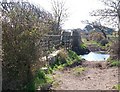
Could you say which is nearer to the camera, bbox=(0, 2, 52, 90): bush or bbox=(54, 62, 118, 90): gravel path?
bbox=(0, 2, 52, 90): bush

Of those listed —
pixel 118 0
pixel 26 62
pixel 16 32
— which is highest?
pixel 118 0

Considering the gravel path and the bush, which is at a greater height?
the bush

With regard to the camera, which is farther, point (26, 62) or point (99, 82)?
point (99, 82)

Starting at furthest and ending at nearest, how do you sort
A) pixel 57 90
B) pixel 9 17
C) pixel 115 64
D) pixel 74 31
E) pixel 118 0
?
pixel 74 31 → pixel 115 64 → pixel 118 0 → pixel 57 90 → pixel 9 17

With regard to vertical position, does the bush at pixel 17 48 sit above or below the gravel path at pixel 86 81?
above

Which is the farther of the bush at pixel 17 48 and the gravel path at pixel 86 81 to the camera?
the gravel path at pixel 86 81

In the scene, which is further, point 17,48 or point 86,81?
point 86,81

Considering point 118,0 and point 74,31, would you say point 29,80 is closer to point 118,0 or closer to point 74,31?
point 118,0

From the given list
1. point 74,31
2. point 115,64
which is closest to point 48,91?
point 115,64

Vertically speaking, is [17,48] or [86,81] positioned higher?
[17,48]

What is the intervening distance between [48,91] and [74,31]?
1814 centimetres

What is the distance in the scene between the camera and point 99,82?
1023 centimetres

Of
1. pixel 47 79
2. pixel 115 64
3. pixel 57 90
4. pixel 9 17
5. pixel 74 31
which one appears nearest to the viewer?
pixel 9 17

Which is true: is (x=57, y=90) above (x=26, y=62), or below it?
below
